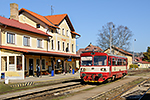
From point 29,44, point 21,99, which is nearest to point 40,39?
point 29,44

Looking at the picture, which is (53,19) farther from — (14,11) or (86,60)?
(86,60)

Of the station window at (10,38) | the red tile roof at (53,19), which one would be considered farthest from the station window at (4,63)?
the red tile roof at (53,19)

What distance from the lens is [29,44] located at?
27.3 metres

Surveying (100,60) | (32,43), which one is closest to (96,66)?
(100,60)

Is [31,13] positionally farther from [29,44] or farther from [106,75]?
[106,75]

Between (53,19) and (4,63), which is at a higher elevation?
(53,19)

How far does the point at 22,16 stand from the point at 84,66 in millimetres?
18283

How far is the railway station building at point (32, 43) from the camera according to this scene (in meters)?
21.5

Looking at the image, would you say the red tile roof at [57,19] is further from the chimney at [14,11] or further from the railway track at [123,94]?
the railway track at [123,94]

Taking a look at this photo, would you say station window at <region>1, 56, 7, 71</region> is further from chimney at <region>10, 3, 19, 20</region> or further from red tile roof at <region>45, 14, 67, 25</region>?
red tile roof at <region>45, 14, 67, 25</region>

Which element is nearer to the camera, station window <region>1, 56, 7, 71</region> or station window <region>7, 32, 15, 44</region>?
station window <region>1, 56, 7, 71</region>

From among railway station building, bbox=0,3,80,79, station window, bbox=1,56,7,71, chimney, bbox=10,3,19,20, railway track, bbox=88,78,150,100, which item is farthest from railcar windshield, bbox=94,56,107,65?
chimney, bbox=10,3,19,20

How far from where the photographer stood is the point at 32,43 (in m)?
27.9

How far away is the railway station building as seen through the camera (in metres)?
21.5
